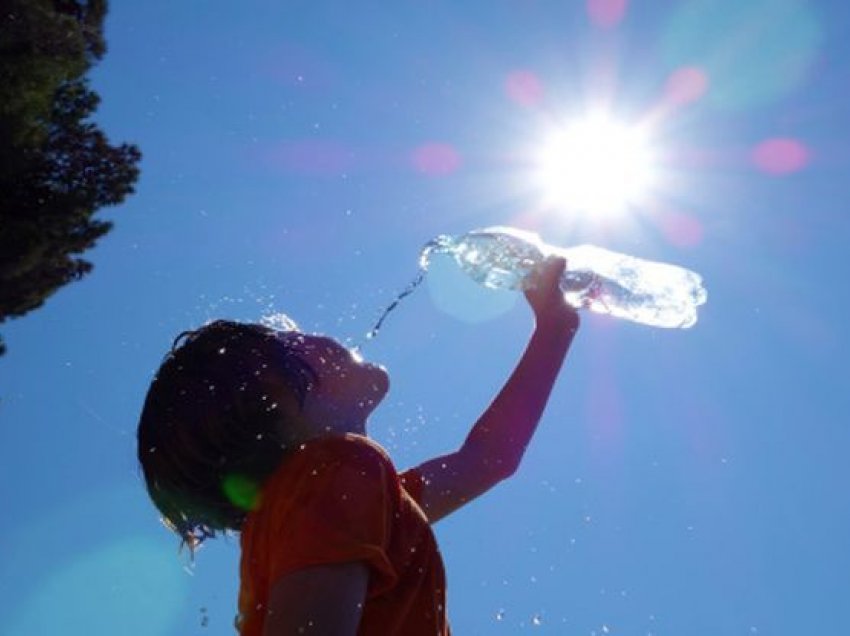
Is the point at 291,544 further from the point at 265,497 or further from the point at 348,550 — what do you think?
the point at 265,497

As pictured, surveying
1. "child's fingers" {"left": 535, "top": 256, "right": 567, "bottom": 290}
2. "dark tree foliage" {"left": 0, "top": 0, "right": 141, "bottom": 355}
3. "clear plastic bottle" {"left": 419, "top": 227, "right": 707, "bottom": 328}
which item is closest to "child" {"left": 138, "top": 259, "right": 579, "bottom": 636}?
"child's fingers" {"left": 535, "top": 256, "right": 567, "bottom": 290}

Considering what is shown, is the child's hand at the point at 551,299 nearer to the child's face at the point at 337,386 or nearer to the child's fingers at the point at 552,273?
the child's fingers at the point at 552,273

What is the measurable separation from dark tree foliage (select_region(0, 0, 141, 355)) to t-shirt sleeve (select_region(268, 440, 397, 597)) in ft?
29.9

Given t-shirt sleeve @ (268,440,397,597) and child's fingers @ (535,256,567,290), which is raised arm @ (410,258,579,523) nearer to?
child's fingers @ (535,256,567,290)

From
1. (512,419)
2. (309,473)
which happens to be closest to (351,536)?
(309,473)

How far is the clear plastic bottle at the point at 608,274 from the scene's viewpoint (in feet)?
15.2

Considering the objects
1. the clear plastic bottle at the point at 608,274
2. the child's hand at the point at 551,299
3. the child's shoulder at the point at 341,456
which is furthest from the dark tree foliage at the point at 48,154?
the child's shoulder at the point at 341,456

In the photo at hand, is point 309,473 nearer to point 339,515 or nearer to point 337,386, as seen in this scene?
point 339,515

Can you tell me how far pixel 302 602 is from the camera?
175 centimetres

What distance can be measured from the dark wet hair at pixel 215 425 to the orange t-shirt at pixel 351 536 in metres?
0.13


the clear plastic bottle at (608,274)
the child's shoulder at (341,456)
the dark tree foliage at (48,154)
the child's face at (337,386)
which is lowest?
the child's shoulder at (341,456)

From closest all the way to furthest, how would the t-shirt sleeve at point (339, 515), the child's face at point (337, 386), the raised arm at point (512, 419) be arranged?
the t-shirt sleeve at point (339, 515) < the child's face at point (337, 386) < the raised arm at point (512, 419)

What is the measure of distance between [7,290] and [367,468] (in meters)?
10.0

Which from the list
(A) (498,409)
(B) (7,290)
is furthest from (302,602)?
(B) (7,290)
